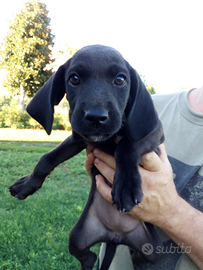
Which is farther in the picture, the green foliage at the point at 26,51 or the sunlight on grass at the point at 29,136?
the green foliage at the point at 26,51

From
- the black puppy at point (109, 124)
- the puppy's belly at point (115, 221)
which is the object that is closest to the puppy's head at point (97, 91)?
the black puppy at point (109, 124)

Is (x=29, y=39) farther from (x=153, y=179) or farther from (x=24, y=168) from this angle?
(x=153, y=179)

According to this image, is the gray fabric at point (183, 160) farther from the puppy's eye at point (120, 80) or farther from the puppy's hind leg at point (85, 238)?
the puppy's eye at point (120, 80)

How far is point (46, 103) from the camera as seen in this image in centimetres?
190

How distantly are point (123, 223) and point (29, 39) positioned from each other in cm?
1891

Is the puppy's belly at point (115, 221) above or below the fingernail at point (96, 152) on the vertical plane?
below

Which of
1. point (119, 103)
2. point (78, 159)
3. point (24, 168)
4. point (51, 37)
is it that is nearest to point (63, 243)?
point (119, 103)

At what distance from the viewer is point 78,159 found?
24.9 feet

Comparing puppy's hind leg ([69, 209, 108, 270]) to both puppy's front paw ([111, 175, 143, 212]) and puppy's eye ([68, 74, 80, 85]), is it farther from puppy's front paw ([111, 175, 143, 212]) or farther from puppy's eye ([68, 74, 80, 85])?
puppy's eye ([68, 74, 80, 85])

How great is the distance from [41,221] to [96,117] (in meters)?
2.84

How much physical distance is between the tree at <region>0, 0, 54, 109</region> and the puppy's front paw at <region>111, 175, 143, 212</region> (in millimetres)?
17779

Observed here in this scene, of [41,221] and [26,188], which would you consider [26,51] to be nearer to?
[41,221]

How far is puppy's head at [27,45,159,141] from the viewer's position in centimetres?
151

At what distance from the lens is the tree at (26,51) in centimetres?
1777
